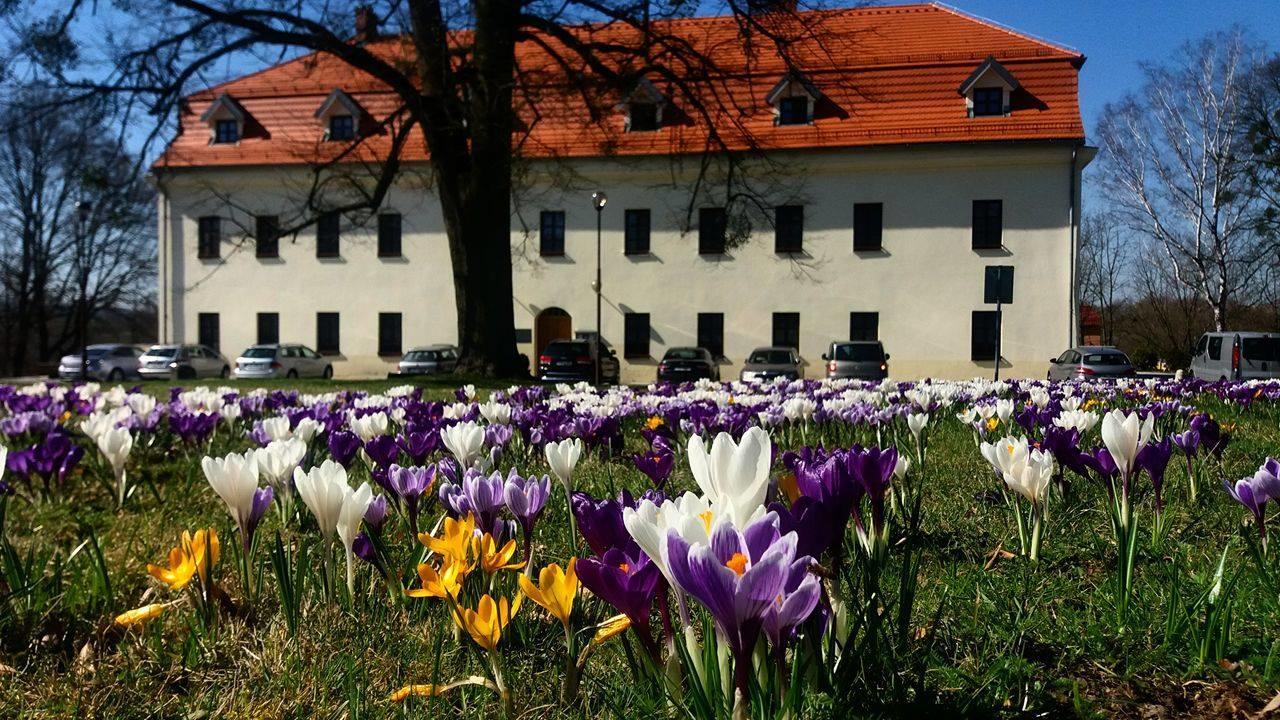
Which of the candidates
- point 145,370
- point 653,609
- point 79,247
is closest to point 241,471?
point 653,609

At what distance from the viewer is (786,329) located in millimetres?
30797

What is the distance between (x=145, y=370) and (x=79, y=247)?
45.5ft

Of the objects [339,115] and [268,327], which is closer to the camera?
[268,327]

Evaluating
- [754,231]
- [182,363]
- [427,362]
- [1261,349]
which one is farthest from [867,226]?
[182,363]

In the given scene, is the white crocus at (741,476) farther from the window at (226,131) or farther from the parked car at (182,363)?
the window at (226,131)

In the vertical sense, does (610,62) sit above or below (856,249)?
above

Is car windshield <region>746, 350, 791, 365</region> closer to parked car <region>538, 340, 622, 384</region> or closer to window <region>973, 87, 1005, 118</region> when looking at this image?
parked car <region>538, 340, 622, 384</region>

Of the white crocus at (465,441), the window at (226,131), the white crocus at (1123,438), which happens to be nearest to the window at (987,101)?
the window at (226,131)

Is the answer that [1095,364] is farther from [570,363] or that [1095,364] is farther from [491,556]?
[491,556]

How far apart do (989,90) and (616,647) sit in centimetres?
3172

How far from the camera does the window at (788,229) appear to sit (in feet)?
101

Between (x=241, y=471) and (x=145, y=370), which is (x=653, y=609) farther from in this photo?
(x=145, y=370)

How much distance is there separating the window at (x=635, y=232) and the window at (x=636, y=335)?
7.46 feet

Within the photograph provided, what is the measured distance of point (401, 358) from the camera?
32.1 meters
